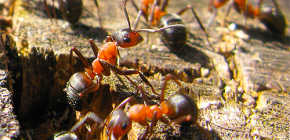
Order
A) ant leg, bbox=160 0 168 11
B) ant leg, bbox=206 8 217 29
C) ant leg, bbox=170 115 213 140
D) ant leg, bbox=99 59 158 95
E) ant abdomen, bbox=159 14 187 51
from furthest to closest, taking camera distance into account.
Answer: ant leg, bbox=160 0 168 11, ant leg, bbox=206 8 217 29, ant abdomen, bbox=159 14 187 51, ant leg, bbox=99 59 158 95, ant leg, bbox=170 115 213 140

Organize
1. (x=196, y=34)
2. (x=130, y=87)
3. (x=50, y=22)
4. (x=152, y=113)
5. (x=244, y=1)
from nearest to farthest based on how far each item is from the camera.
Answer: (x=152, y=113) → (x=130, y=87) → (x=50, y=22) → (x=196, y=34) → (x=244, y=1)

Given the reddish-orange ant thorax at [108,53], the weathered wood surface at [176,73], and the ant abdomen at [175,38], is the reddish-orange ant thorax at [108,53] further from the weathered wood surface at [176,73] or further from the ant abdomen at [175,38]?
the ant abdomen at [175,38]

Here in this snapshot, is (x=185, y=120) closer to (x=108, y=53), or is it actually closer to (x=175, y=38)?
(x=108, y=53)

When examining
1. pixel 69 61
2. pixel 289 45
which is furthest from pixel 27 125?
pixel 289 45

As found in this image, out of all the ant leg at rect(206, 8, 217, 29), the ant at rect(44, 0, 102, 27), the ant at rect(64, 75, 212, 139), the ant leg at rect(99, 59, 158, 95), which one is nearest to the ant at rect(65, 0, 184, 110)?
the ant leg at rect(99, 59, 158, 95)

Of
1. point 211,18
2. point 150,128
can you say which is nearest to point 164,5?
point 211,18

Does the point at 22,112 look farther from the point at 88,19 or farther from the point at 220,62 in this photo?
the point at 220,62

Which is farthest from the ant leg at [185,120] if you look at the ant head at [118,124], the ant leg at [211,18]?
the ant leg at [211,18]

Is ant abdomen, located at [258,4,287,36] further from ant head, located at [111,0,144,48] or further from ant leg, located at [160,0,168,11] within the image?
ant head, located at [111,0,144,48]
